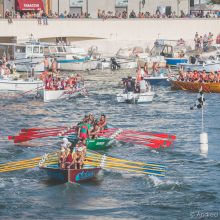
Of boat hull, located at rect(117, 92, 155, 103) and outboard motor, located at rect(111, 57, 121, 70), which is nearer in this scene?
boat hull, located at rect(117, 92, 155, 103)

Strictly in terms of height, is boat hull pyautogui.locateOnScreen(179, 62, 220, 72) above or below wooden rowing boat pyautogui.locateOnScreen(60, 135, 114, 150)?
above

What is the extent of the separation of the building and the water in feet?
154

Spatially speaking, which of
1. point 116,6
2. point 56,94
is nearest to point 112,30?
point 116,6

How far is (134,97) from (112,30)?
A: 44.6 meters

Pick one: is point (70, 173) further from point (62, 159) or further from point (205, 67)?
point (205, 67)

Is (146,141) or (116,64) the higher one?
(116,64)

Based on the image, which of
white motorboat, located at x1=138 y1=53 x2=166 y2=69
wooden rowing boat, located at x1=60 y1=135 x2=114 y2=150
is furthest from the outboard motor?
wooden rowing boat, located at x1=60 y1=135 x2=114 y2=150

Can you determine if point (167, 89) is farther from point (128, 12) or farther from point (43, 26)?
point (128, 12)

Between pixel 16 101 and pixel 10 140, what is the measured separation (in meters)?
22.0

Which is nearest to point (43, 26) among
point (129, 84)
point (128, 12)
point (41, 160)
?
point (128, 12)

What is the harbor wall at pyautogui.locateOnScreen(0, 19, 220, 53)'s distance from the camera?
392 feet

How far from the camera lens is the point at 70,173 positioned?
51000 millimetres

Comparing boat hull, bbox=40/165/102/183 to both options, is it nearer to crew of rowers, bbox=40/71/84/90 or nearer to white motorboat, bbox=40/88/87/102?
white motorboat, bbox=40/88/87/102

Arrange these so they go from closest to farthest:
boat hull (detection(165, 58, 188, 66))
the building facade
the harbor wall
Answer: boat hull (detection(165, 58, 188, 66))
the harbor wall
the building facade
